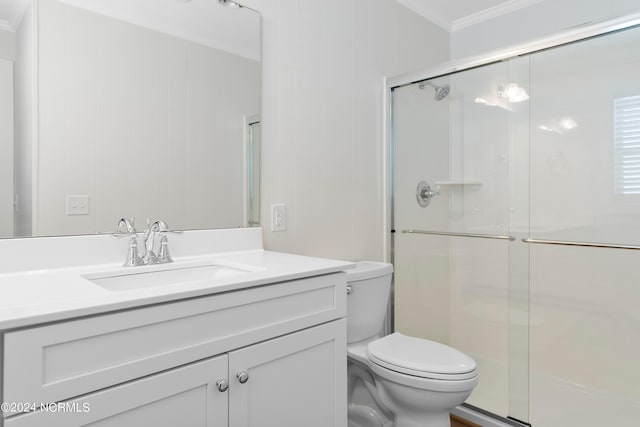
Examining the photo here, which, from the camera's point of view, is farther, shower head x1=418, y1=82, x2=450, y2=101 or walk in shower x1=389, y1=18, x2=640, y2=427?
shower head x1=418, y1=82, x2=450, y2=101

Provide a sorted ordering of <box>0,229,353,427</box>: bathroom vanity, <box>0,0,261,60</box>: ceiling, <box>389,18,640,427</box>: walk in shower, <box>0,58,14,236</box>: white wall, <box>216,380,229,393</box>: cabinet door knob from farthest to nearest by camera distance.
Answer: <box>389,18,640,427</box>: walk in shower, <box>0,0,261,60</box>: ceiling, <box>0,58,14,236</box>: white wall, <box>216,380,229,393</box>: cabinet door knob, <box>0,229,353,427</box>: bathroom vanity

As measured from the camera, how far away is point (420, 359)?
5.21ft

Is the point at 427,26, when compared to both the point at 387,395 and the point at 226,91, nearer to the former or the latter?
the point at 226,91

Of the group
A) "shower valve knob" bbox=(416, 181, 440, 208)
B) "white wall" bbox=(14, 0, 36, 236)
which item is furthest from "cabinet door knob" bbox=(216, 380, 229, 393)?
"shower valve knob" bbox=(416, 181, 440, 208)

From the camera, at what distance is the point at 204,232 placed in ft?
5.27

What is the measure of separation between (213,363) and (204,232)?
2.30 ft

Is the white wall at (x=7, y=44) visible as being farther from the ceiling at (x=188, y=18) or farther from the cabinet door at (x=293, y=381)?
the cabinet door at (x=293, y=381)

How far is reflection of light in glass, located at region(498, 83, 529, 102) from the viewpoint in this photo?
2.03 meters

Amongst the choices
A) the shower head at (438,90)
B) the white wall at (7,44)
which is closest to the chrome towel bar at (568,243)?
the shower head at (438,90)

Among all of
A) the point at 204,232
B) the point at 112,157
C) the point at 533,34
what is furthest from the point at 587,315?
the point at 112,157

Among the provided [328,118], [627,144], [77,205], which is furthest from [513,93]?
[77,205]

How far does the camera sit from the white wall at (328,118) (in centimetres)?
185

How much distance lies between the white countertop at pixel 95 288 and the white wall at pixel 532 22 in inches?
69.9

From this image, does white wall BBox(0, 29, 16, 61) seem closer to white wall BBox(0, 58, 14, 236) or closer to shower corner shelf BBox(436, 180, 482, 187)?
white wall BBox(0, 58, 14, 236)
